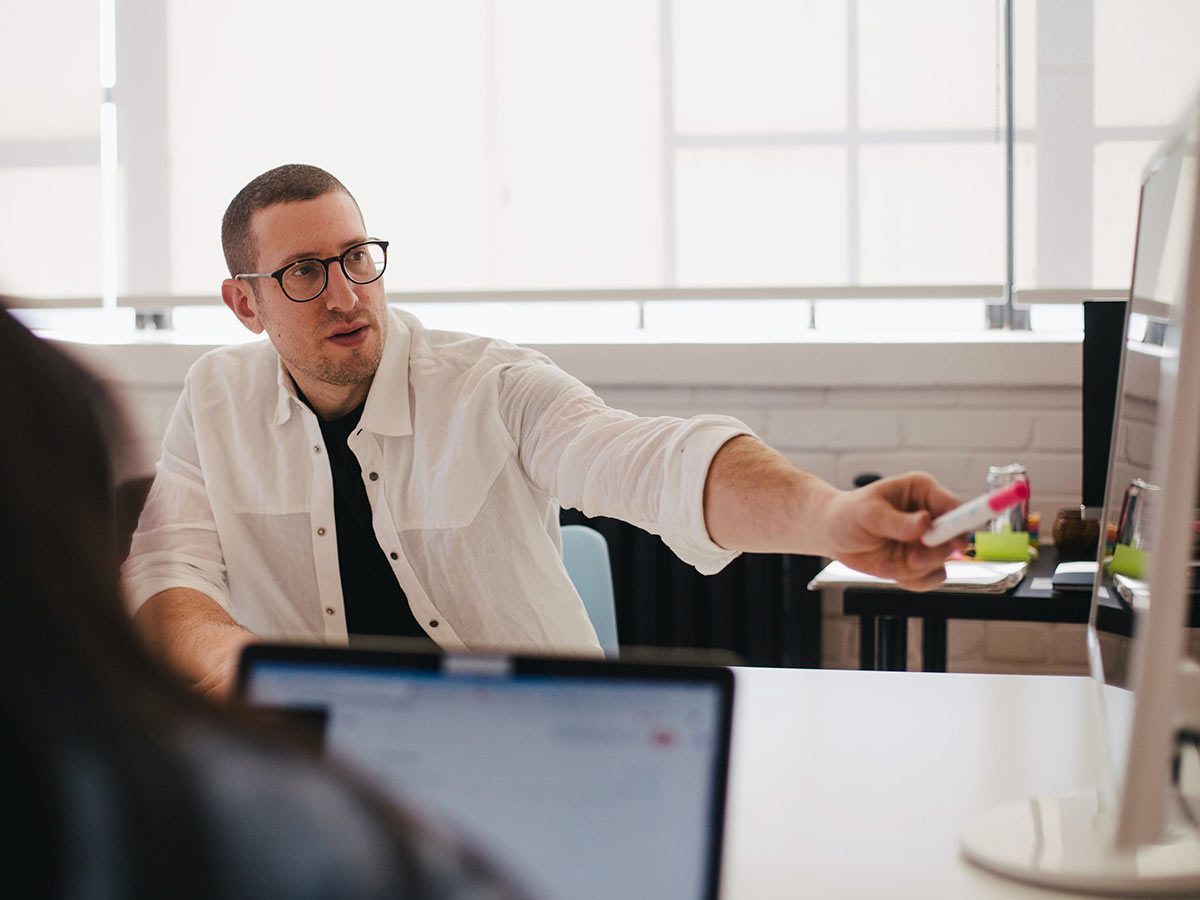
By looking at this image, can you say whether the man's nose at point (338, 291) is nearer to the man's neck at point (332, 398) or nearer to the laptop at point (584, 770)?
the man's neck at point (332, 398)

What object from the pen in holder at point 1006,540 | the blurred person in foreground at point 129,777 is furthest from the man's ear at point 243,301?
the blurred person in foreground at point 129,777

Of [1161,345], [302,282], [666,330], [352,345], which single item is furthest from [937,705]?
[666,330]

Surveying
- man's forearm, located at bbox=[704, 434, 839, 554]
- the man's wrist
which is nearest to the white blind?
man's forearm, located at bbox=[704, 434, 839, 554]

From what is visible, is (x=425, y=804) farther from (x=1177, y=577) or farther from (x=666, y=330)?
(x=666, y=330)

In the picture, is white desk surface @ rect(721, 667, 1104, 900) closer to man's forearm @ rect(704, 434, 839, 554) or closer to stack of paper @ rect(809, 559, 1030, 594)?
man's forearm @ rect(704, 434, 839, 554)

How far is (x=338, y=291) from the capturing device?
1901 millimetres

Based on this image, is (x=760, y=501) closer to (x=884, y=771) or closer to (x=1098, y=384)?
(x=884, y=771)

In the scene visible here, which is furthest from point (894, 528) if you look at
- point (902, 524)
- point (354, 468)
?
point (354, 468)

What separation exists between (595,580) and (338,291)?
554 millimetres

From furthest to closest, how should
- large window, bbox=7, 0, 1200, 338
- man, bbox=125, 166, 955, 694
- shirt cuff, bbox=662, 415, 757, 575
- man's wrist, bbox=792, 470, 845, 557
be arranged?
1. large window, bbox=7, 0, 1200, 338
2. man, bbox=125, 166, 955, 694
3. shirt cuff, bbox=662, 415, 757, 575
4. man's wrist, bbox=792, 470, 845, 557

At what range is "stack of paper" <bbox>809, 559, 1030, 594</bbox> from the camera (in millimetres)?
2158

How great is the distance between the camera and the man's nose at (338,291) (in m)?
1.88

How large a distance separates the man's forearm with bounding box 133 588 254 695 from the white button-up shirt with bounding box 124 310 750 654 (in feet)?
0.31

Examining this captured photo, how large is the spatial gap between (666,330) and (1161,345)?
7.61ft
